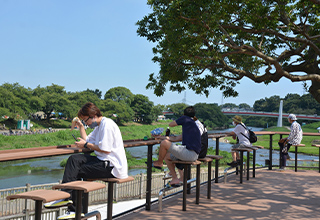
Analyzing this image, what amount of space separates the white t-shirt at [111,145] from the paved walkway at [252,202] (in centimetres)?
113

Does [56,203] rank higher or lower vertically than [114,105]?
lower

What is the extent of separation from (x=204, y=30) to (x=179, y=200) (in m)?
3.50

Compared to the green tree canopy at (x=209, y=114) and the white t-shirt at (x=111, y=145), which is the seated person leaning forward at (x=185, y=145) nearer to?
the white t-shirt at (x=111, y=145)

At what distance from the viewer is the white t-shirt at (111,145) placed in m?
3.12

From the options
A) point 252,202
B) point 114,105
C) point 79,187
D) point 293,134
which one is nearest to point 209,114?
point 114,105

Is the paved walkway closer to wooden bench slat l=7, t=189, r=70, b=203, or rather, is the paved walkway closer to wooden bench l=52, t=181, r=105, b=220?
wooden bench l=52, t=181, r=105, b=220

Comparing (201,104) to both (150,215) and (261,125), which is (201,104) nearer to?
(261,125)

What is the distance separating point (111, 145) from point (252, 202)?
116 inches

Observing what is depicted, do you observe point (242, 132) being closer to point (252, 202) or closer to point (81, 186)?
point (252, 202)

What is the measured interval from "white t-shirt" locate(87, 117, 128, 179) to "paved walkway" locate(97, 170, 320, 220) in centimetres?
113

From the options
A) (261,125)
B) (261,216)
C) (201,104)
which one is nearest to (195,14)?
(261,216)

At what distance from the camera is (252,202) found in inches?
200

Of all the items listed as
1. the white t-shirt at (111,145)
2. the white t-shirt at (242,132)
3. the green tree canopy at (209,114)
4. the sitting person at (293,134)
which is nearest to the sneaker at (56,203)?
the white t-shirt at (111,145)

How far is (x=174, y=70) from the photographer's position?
27.1ft
